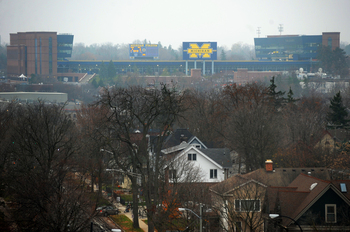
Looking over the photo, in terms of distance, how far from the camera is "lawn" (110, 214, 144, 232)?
119ft

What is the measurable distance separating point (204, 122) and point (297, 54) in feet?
464

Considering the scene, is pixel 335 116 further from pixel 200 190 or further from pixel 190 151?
pixel 200 190

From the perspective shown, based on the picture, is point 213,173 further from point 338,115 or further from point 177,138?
point 338,115

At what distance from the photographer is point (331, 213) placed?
86.9ft

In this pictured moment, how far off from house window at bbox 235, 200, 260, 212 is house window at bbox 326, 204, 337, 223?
4.05 metres

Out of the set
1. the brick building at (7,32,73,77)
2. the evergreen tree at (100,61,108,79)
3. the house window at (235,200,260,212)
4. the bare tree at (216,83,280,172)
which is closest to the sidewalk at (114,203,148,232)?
the house window at (235,200,260,212)

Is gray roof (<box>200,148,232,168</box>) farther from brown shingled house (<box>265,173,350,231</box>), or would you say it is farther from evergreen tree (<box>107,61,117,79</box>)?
evergreen tree (<box>107,61,117,79</box>)

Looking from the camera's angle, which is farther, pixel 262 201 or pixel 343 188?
pixel 262 201

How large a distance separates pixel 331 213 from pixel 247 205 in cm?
478

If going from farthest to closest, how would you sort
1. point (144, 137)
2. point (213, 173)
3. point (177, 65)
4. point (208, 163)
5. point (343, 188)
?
1. point (177, 65)
2. point (213, 173)
3. point (208, 163)
4. point (144, 137)
5. point (343, 188)

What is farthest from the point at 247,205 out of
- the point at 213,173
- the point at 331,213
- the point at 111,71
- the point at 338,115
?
the point at 111,71

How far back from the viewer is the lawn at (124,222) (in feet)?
119

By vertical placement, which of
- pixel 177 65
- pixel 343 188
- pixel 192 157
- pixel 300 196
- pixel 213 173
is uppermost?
pixel 177 65

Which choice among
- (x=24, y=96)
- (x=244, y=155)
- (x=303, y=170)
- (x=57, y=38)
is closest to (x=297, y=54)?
(x=57, y=38)
